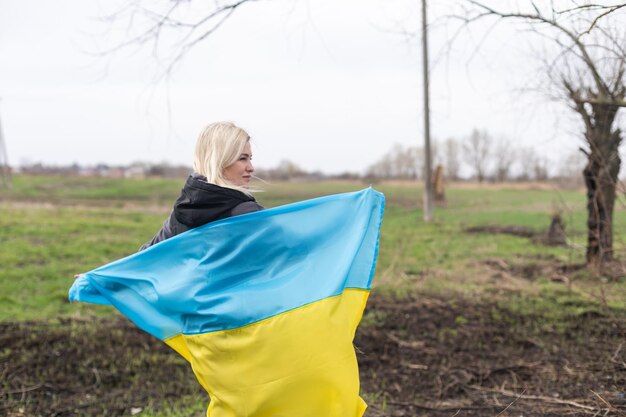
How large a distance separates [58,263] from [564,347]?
8.61 meters

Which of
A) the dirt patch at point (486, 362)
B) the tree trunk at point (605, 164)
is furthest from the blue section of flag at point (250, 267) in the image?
the tree trunk at point (605, 164)

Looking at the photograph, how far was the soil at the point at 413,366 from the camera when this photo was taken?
5242 millimetres

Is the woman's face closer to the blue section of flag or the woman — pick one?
the woman

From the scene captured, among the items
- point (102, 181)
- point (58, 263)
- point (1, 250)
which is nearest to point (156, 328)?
point (58, 263)

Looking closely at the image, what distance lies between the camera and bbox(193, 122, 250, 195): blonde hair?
3355 mm

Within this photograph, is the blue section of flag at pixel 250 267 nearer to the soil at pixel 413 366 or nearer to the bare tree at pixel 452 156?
the soil at pixel 413 366

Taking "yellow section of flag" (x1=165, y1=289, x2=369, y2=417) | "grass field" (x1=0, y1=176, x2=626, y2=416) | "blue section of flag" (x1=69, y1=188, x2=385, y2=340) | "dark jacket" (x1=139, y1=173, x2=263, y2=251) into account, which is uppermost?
"dark jacket" (x1=139, y1=173, x2=263, y2=251)

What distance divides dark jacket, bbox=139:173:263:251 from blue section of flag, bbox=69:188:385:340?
47mm

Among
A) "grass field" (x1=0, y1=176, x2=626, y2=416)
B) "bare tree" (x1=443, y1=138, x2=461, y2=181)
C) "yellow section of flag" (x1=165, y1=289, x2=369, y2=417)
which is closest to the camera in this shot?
"yellow section of flag" (x1=165, y1=289, x2=369, y2=417)

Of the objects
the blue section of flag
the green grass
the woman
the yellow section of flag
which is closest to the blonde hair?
the woman

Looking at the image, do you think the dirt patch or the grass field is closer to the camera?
the dirt patch

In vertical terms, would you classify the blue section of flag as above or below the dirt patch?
above

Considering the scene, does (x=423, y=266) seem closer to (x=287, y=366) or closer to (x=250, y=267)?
(x=250, y=267)

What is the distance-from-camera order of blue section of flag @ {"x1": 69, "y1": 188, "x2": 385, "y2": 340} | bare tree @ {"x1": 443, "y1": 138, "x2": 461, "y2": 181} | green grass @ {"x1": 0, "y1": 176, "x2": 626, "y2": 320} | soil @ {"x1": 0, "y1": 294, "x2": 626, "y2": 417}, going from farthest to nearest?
bare tree @ {"x1": 443, "y1": 138, "x2": 461, "y2": 181}
green grass @ {"x1": 0, "y1": 176, "x2": 626, "y2": 320}
soil @ {"x1": 0, "y1": 294, "x2": 626, "y2": 417}
blue section of flag @ {"x1": 69, "y1": 188, "x2": 385, "y2": 340}
